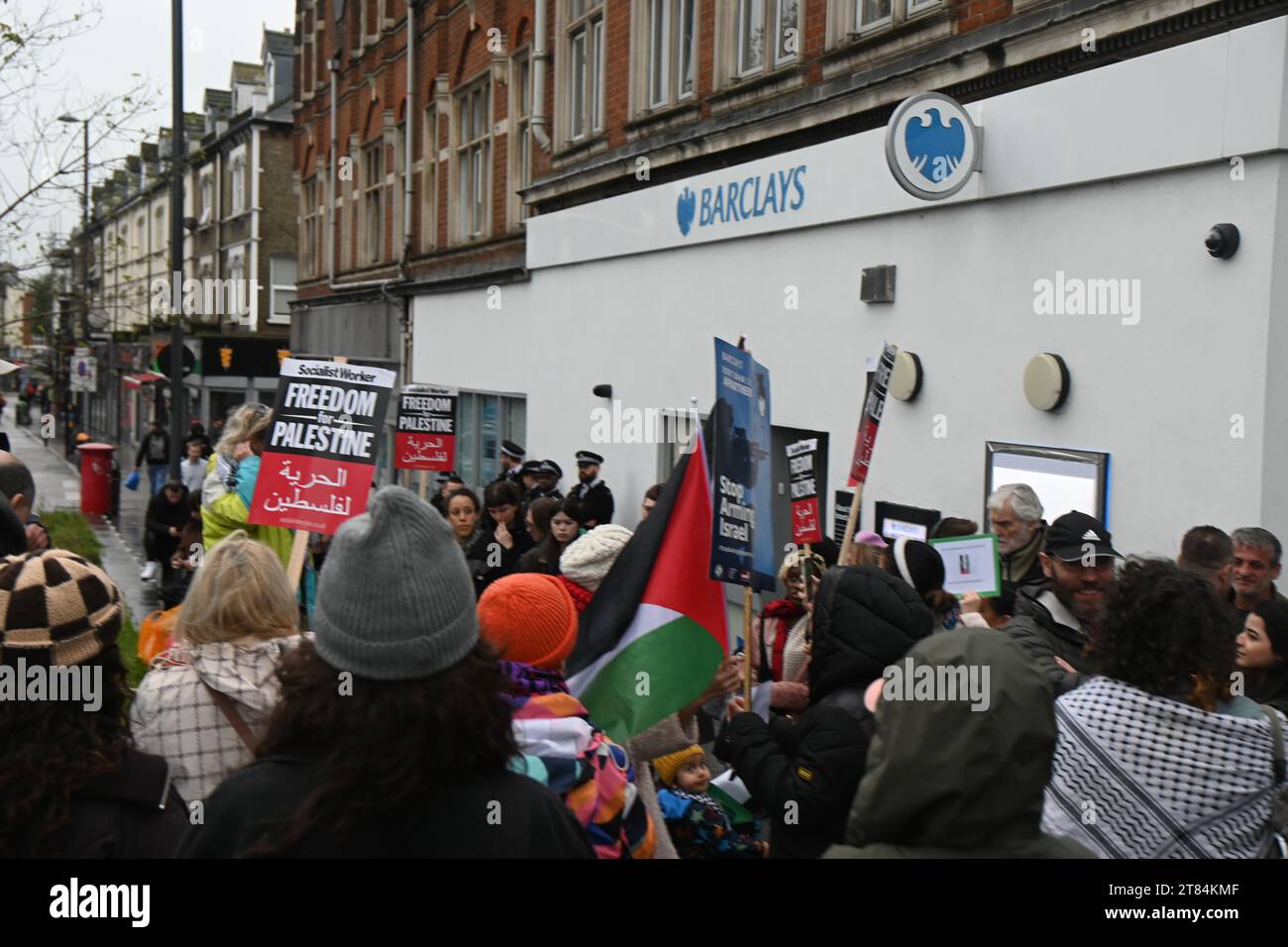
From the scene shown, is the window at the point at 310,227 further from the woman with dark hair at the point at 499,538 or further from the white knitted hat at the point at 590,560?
the white knitted hat at the point at 590,560

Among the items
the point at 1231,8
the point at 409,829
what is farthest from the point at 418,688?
the point at 1231,8

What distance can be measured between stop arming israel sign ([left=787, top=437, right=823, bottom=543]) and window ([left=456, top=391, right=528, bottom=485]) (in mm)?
10893

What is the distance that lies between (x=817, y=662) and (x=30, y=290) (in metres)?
11.9

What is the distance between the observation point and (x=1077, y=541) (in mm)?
5148

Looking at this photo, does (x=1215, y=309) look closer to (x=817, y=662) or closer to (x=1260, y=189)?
(x=1260, y=189)

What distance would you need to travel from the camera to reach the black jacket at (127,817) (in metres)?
2.45

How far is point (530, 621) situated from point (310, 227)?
30.2 m

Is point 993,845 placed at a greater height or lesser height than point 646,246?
lesser

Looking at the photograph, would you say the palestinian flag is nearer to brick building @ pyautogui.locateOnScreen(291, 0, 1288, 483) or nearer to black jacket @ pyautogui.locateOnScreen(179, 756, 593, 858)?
black jacket @ pyautogui.locateOnScreen(179, 756, 593, 858)

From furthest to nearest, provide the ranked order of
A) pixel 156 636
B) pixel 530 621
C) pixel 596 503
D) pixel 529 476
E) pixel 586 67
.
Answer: pixel 586 67, pixel 529 476, pixel 596 503, pixel 156 636, pixel 530 621

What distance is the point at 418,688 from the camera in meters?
2.15

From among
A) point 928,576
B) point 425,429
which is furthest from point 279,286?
point 928,576

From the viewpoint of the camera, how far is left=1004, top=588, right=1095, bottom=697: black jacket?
14.4ft

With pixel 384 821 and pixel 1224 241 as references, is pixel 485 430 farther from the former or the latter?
pixel 384 821
